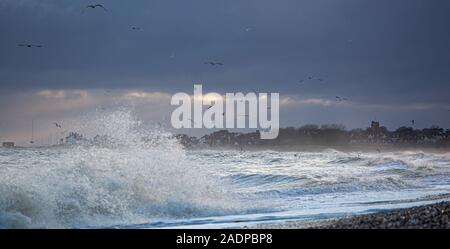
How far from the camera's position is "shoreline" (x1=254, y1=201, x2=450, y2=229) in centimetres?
1066

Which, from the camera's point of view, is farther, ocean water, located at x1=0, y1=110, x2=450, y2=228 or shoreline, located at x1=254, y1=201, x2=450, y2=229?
ocean water, located at x1=0, y1=110, x2=450, y2=228

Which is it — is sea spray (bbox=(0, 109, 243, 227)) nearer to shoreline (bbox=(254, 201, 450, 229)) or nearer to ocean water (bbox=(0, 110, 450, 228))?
ocean water (bbox=(0, 110, 450, 228))

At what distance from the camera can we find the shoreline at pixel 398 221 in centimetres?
1066

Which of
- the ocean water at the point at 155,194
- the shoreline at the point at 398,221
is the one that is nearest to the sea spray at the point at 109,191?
the ocean water at the point at 155,194

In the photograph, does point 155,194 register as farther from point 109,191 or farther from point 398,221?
point 398,221

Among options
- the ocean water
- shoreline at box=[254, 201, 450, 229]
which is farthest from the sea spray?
shoreline at box=[254, 201, 450, 229]

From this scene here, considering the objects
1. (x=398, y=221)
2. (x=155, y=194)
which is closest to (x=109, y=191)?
(x=155, y=194)

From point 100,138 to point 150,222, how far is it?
418 inches

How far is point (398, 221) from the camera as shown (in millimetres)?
11117

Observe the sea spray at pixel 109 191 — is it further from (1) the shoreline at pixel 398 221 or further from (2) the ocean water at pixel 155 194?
(1) the shoreline at pixel 398 221
